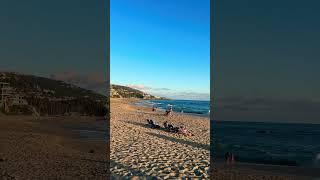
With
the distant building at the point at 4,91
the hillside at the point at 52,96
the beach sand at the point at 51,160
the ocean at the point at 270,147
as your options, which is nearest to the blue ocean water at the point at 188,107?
the ocean at the point at 270,147

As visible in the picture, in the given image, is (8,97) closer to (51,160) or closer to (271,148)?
(51,160)

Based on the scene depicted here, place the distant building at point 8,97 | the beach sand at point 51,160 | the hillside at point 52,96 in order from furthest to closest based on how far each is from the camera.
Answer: the hillside at point 52,96 < the distant building at point 8,97 < the beach sand at point 51,160

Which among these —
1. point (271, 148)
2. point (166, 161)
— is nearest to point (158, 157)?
point (166, 161)

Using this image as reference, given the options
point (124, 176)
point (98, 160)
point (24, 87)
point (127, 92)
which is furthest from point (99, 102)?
point (127, 92)

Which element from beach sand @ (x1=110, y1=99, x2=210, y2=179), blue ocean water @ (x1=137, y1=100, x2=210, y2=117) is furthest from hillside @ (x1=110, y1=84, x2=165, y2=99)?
beach sand @ (x1=110, y1=99, x2=210, y2=179)

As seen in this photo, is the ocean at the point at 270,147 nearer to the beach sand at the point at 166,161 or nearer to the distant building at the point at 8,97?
the beach sand at the point at 166,161

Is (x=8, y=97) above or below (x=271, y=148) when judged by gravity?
above

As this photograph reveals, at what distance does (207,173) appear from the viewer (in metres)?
10.7

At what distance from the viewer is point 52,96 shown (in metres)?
33.8

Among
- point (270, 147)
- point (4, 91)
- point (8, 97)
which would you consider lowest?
point (270, 147)

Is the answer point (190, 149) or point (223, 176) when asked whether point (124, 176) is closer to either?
point (223, 176)

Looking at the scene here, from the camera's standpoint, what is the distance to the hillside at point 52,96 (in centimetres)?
3105

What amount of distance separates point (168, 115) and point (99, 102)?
7.00 metres

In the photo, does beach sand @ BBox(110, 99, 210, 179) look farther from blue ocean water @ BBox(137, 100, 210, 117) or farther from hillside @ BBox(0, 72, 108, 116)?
blue ocean water @ BBox(137, 100, 210, 117)
